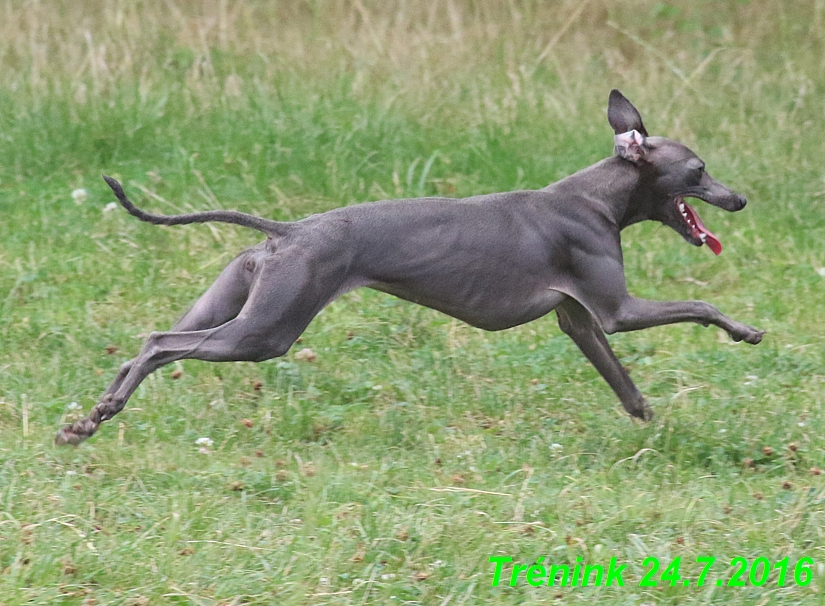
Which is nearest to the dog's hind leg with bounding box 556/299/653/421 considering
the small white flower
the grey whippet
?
the grey whippet

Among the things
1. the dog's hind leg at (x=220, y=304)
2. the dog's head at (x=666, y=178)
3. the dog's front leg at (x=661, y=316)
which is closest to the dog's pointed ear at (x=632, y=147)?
the dog's head at (x=666, y=178)

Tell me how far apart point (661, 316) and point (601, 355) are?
1.09ft

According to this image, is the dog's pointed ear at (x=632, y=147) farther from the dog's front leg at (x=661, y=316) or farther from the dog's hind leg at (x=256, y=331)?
the dog's hind leg at (x=256, y=331)

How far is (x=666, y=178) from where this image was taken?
16.5 feet

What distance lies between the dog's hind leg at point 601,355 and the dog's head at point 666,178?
421mm

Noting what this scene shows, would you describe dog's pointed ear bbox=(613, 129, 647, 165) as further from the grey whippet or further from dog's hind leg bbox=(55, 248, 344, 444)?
dog's hind leg bbox=(55, 248, 344, 444)

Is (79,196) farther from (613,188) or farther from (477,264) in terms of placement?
(613,188)

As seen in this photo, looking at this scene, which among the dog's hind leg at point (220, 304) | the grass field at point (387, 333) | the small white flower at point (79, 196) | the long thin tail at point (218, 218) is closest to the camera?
the grass field at point (387, 333)

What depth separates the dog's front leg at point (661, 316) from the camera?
4820mm

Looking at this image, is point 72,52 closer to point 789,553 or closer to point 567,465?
point 567,465

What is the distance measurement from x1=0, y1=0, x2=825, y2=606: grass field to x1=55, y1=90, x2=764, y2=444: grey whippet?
1.31ft

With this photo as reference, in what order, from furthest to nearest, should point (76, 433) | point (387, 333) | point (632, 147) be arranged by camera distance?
point (387, 333)
point (632, 147)
point (76, 433)

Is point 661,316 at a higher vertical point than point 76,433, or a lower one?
higher

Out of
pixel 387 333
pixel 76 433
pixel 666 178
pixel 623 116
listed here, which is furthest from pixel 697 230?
pixel 76 433
